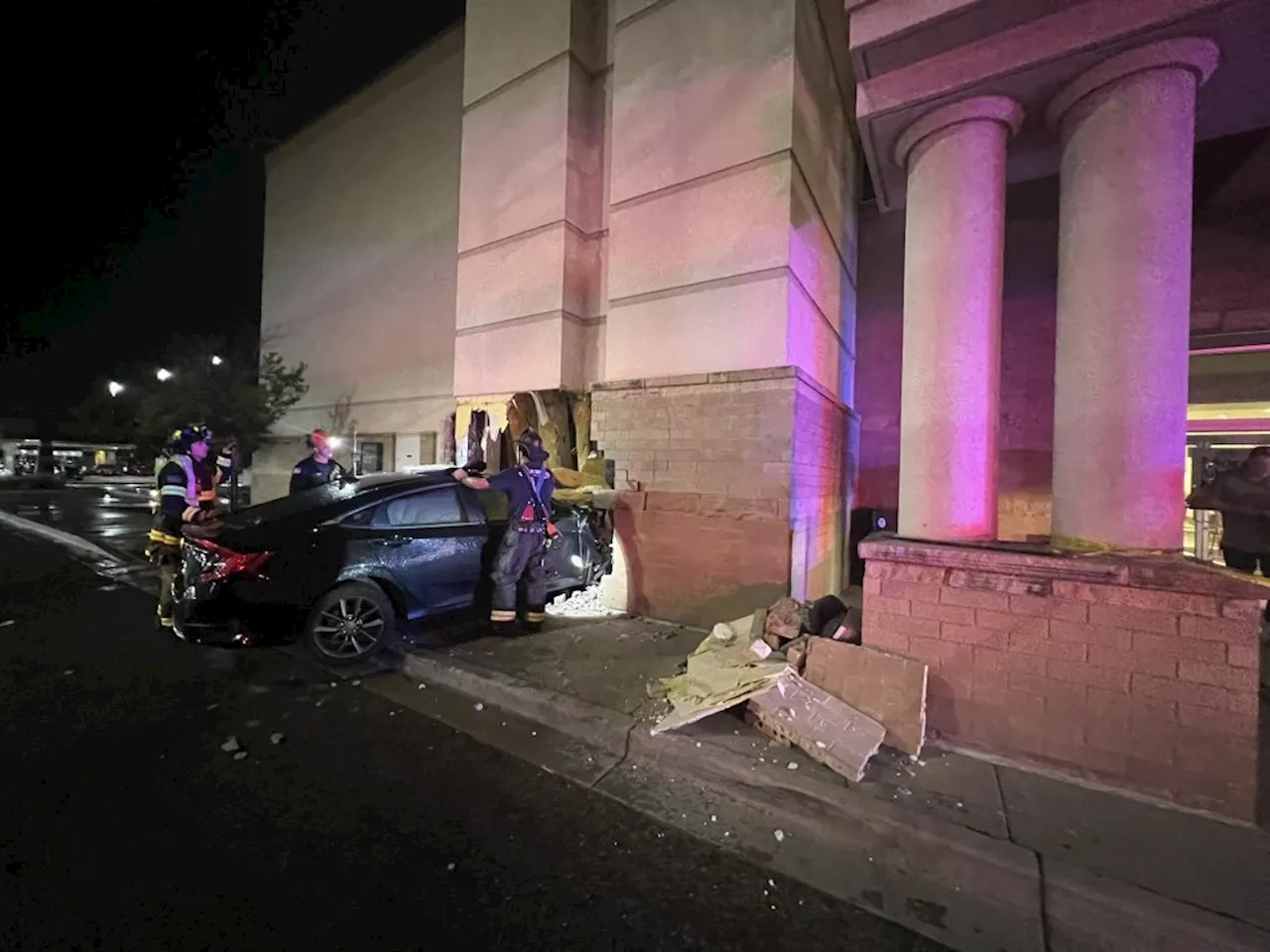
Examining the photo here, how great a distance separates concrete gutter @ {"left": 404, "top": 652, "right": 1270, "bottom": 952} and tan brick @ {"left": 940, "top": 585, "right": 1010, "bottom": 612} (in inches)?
47.9

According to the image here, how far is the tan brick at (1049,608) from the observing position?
3.05m

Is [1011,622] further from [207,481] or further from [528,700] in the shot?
[207,481]

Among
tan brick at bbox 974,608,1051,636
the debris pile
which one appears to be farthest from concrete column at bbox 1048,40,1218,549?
the debris pile

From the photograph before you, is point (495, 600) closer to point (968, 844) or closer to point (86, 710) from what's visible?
point (86, 710)

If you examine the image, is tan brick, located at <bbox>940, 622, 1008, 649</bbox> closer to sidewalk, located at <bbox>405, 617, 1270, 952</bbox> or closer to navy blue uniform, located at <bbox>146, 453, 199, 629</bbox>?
sidewalk, located at <bbox>405, 617, 1270, 952</bbox>

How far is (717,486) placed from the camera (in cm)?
571

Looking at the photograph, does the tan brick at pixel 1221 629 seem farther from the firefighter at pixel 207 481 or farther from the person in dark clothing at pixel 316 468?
the firefighter at pixel 207 481

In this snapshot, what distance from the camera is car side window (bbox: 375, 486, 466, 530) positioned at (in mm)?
5082

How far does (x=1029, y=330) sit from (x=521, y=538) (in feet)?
21.5

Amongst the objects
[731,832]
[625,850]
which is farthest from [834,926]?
[625,850]

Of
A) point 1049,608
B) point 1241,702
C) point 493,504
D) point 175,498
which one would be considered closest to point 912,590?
point 1049,608

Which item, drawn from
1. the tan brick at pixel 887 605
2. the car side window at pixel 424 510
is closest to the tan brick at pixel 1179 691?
the tan brick at pixel 887 605

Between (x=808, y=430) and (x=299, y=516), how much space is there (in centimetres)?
485

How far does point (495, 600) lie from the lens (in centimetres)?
541
